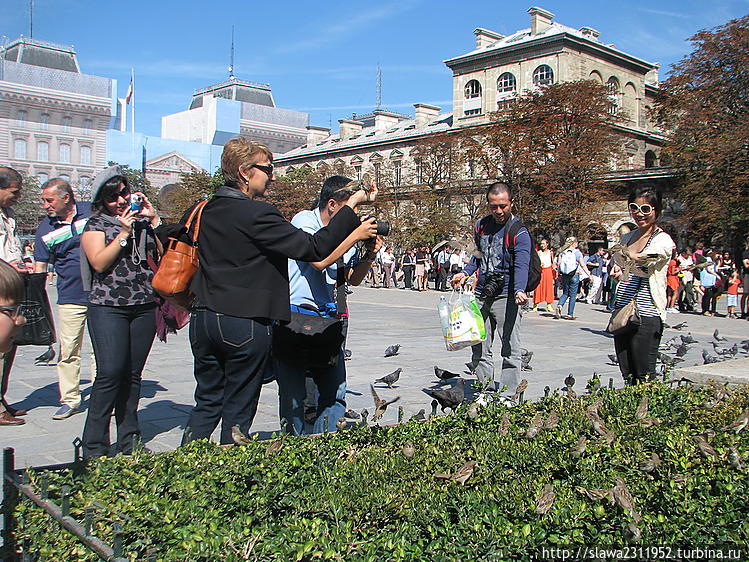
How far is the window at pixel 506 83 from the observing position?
184 feet

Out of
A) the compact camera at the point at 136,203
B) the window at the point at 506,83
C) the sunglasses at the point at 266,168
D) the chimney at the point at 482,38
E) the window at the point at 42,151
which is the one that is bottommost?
the compact camera at the point at 136,203

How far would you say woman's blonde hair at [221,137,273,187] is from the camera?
12.5 feet

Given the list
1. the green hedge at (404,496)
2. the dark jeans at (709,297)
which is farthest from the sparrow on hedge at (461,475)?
the dark jeans at (709,297)

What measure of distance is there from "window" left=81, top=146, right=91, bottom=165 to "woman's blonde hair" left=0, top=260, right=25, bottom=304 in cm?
9798

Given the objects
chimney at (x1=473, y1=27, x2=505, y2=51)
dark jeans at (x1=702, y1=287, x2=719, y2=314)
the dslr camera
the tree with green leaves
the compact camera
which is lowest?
dark jeans at (x1=702, y1=287, x2=719, y2=314)

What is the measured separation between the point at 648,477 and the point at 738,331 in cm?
1266

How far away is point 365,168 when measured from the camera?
217 feet

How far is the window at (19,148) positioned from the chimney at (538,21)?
2547 inches

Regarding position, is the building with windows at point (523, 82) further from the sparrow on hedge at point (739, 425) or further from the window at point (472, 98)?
the sparrow on hedge at point (739, 425)

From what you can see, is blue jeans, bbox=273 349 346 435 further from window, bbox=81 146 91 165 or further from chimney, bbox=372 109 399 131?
window, bbox=81 146 91 165

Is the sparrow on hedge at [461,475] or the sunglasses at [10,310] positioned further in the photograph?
the sparrow on hedge at [461,475]

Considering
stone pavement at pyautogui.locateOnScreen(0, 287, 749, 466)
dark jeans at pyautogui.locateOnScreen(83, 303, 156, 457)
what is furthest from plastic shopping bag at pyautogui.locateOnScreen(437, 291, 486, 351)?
dark jeans at pyautogui.locateOnScreen(83, 303, 156, 457)

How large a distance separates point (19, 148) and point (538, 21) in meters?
65.6

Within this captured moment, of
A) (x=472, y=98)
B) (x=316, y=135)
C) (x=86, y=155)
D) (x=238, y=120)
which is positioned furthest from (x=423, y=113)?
(x=86, y=155)
